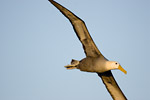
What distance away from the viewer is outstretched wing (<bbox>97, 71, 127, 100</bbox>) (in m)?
14.7

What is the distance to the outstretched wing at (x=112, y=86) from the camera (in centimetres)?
1470

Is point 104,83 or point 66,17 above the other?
point 66,17

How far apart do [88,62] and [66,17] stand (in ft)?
6.85

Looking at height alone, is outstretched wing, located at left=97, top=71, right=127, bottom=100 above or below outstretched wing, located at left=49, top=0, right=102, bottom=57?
below

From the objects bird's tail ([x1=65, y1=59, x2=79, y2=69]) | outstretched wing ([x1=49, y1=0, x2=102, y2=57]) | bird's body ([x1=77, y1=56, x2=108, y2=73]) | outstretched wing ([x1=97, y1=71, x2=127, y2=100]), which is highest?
outstretched wing ([x1=49, y1=0, x2=102, y2=57])

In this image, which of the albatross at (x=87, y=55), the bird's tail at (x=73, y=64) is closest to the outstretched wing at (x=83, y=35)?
the albatross at (x=87, y=55)

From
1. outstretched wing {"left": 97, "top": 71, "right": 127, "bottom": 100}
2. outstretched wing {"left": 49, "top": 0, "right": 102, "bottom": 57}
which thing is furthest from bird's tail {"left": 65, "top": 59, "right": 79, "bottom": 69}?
outstretched wing {"left": 97, "top": 71, "right": 127, "bottom": 100}

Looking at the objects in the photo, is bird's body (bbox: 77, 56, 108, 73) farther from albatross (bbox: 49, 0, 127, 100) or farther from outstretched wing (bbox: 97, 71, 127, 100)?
outstretched wing (bbox: 97, 71, 127, 100)

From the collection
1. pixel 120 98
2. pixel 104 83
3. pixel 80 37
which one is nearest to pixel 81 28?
pixel 80 37

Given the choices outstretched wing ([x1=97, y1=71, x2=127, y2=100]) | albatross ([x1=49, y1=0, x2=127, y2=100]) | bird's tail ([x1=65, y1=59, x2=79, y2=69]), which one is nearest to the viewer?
albatross ([x1=49, y1=0, x2=127, y2=100])

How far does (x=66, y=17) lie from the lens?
1292 centimetres

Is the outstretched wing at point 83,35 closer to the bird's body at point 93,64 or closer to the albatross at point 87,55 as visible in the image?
the albatross at point 87,55

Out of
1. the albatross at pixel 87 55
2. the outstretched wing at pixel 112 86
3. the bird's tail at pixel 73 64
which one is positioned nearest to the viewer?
the albatross at pixel 87 55

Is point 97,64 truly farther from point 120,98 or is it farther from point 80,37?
point 120,98
